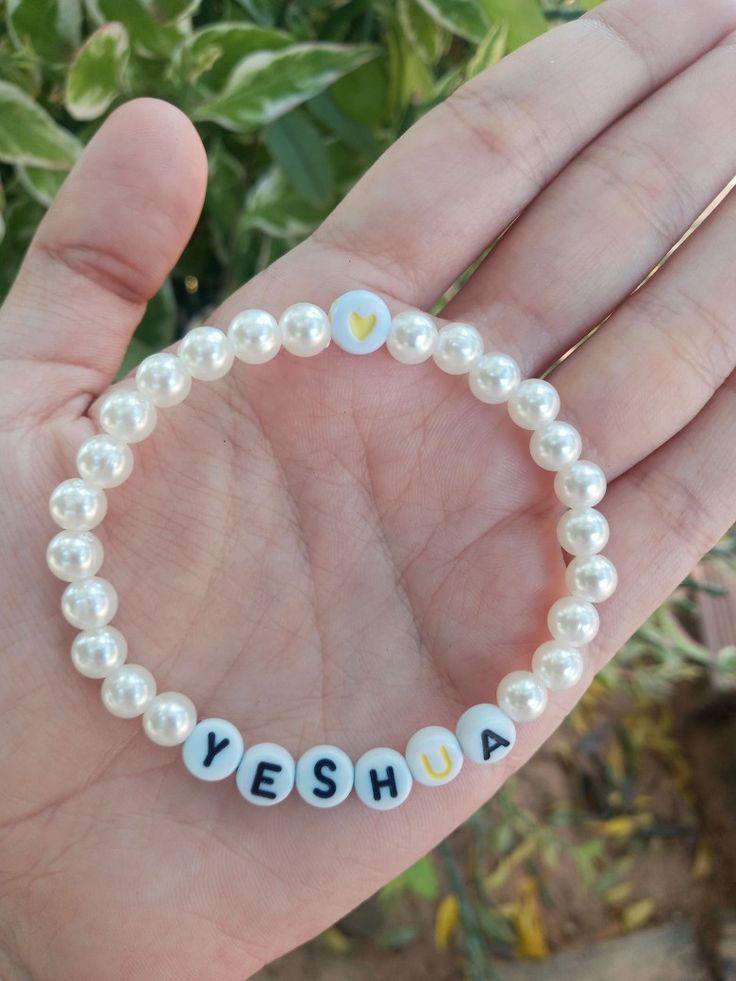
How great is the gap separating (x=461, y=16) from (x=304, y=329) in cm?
43

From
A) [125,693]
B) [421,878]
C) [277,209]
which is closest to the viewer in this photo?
[125,693]

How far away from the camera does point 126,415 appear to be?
41.4 inches

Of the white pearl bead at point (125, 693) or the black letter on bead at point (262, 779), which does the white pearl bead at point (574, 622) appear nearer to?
the black letter on bead at point (262, 779)

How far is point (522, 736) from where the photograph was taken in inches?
42.8

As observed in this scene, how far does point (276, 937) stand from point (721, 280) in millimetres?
922

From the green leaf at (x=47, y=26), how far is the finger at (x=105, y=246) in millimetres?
165

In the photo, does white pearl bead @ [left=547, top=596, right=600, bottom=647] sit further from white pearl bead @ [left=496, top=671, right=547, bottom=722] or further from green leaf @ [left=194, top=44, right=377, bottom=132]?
green leaf @ [left=194, top=44, right=377, bottom=132]

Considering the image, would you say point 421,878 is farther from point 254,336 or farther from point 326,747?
point 254,336

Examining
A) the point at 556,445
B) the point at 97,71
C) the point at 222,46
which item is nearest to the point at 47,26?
the point at 97,71

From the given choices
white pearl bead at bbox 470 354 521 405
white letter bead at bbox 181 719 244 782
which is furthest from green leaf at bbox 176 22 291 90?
white letter bead at bbox 181 719 244 782

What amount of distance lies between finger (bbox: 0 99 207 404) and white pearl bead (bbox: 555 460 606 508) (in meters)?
0.53

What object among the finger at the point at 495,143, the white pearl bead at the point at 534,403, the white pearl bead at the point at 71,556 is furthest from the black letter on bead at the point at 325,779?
the finger at the point at 495,143

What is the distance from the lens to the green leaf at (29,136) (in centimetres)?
105

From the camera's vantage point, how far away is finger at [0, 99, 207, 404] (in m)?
0.99
